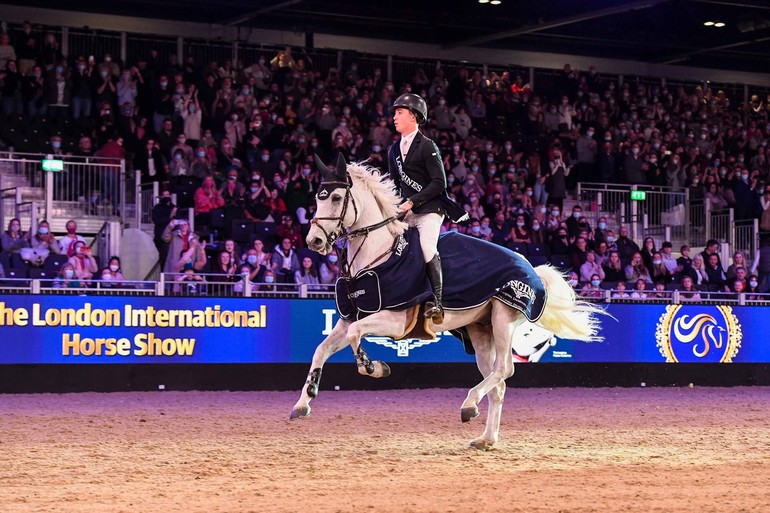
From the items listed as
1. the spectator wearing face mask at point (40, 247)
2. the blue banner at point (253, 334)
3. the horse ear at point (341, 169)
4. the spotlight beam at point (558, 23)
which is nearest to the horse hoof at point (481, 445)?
the horse ear at point (341, 169)

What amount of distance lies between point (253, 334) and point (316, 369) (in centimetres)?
757

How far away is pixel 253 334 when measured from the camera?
1711cm

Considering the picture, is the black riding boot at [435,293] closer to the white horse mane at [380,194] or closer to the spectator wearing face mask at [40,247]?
the white horse mane at [380,194]

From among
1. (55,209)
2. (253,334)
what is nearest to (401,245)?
(253,334)

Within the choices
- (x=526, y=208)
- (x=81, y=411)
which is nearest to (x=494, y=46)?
(x=526, y=208)

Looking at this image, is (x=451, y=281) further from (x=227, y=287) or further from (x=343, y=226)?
(x=227, y=287)

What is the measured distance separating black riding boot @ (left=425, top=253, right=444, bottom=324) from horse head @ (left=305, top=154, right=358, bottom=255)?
2.75 feet

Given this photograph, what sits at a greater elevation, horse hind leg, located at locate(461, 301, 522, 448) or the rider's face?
the rider's face

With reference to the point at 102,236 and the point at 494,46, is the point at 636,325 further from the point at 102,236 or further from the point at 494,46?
the point at 494,46

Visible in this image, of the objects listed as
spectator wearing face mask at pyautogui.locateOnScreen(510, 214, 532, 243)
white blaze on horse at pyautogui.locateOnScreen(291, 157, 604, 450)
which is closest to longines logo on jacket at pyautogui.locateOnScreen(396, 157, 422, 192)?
white blaze on horse at pyautogui.locateOnScreen(291, 157, 604, 450)

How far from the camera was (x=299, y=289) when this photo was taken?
17.7 m

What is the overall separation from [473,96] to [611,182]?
4350mm

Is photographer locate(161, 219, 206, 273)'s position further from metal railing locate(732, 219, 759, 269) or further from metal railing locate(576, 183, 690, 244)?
metal railing locate(732, 219, 759, 269)

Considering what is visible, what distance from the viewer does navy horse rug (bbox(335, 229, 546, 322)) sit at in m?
9.80
